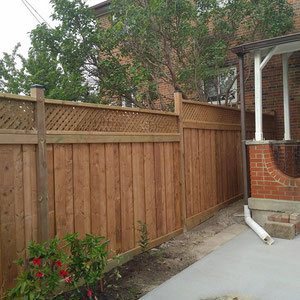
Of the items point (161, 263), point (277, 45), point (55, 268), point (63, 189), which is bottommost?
point (161, 263)

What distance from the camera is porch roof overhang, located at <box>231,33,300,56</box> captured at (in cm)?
615

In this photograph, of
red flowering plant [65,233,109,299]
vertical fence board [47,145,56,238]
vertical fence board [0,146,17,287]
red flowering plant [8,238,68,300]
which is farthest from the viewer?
vertical fence board [47,145,56,238]

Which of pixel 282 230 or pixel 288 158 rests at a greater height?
pixel 288 158

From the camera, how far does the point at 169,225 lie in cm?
579

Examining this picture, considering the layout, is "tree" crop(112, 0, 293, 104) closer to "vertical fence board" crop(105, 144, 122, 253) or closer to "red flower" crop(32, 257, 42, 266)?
"vertical fence board" crop(105, 144, 122, 253)

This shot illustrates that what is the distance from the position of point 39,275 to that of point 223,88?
8.26m

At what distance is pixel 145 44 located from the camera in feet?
28.1

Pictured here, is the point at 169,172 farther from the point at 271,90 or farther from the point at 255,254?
the point at 271,90

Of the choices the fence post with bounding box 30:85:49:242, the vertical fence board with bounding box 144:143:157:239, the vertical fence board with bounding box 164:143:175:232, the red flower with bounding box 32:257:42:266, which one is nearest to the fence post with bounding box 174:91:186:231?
the vertical fence board with bounding box 164:143:175:232

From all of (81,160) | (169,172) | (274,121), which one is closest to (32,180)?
(81,160)

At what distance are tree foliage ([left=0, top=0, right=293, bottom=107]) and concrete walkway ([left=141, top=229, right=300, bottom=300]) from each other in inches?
186

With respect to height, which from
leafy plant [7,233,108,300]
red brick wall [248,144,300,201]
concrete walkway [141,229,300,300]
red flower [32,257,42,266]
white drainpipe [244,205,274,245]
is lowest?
concrete walkway [141,229,300,300]

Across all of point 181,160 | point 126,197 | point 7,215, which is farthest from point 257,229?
point 7,215

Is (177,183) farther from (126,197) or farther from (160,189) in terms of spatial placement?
(126,197)
